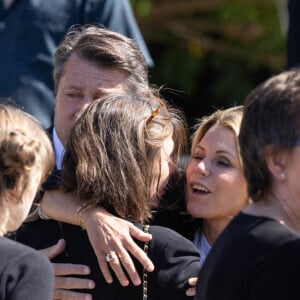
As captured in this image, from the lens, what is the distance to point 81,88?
10.9 feet

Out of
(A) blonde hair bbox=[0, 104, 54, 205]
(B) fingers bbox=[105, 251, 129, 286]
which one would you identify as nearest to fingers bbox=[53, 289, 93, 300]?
(B) fingers bbox=[105, 251, 129, 286]

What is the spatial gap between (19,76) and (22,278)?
200 cm

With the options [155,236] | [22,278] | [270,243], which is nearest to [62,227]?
[155,236]

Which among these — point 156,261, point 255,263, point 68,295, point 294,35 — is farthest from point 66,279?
point 294,35

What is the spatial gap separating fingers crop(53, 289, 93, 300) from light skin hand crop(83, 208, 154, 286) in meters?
0.09

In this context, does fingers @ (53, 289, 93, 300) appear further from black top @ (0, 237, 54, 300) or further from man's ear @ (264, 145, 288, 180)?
man's ear @ (264, 145, 288, 180)

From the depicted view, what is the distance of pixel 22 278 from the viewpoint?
2.33 m

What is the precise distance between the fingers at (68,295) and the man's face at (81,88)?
0.65 m

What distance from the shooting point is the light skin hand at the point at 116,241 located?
2.63 meters

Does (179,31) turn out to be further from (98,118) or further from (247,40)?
(98,118)

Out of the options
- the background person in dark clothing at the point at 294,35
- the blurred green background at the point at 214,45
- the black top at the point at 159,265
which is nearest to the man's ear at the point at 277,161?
the black top at the point at 159,265

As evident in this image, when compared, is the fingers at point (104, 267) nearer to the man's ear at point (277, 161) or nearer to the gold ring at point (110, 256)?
the gold ring at point (110, 256)

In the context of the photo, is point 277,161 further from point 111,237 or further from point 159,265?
point 111,237

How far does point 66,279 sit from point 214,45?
237 inches
